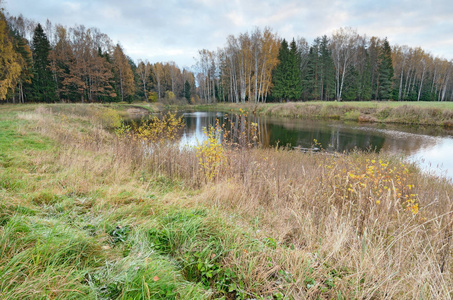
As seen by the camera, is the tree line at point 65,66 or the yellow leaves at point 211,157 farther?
the tree line at point 65,66

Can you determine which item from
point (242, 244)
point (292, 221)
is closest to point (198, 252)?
point (242, 244)

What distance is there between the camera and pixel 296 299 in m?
1.72

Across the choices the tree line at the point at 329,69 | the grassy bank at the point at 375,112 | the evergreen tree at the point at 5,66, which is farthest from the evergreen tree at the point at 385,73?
the evergreen tree at the point at 5,66

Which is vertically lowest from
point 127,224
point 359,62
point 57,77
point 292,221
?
point 292,221

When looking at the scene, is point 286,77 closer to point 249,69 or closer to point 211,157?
point 249,69

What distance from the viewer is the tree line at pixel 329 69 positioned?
34375 mm

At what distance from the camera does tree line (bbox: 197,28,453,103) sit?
113ft

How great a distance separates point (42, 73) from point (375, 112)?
4312 centimetres

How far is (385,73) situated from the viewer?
4078 centimetres

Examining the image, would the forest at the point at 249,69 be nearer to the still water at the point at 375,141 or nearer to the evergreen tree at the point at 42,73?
the evergreen tree at the point at 42,73

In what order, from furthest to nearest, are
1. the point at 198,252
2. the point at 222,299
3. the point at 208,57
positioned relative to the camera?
1. the point at 208,57
2. the point at 198,252
3. the point at 222,299

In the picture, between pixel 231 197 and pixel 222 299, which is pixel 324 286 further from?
pixel 231 197

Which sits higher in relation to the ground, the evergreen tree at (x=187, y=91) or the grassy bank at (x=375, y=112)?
the evergreen tree at (x=187, y=91)

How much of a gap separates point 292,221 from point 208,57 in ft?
172
